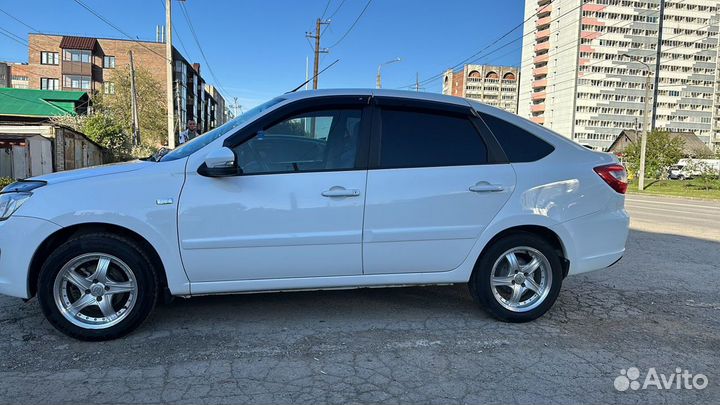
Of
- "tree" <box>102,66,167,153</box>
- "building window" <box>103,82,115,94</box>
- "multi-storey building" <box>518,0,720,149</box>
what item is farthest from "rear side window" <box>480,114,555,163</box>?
"multi-storey building" <box>518,0,720,149</box>

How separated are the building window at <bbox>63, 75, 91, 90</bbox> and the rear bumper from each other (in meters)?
69.8

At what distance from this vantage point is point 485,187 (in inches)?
144

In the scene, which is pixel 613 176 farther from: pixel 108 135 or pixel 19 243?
pixel 108 135

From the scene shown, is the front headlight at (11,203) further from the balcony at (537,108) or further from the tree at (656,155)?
the balcony at (537,108)

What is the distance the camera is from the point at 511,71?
10262cm

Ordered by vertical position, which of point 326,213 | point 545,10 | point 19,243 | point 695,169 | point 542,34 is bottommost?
point 19,243

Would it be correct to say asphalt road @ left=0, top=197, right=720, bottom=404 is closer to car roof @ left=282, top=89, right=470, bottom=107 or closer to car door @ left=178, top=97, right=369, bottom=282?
car door @ left=178, top=97, right=369, bottom=282

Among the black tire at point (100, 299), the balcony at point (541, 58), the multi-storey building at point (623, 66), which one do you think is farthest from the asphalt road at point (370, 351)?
the balcony at point (541, 58)

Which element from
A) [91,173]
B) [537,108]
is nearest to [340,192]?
[91,173]

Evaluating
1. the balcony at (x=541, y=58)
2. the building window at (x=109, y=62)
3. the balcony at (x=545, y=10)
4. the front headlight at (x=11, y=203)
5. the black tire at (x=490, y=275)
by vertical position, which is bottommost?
the black tire at (x=490, y=275)

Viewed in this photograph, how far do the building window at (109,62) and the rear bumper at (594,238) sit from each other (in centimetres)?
7174

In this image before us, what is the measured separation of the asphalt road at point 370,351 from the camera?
9.05 ft

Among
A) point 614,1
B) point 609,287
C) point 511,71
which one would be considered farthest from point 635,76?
point 609,287

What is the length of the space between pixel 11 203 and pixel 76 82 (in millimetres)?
68715
